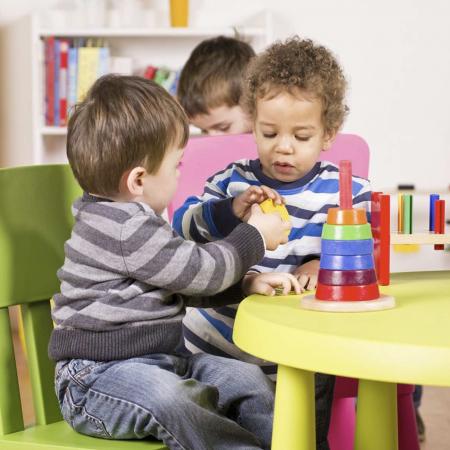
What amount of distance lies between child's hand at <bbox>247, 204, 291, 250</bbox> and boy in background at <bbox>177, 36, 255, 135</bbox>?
106 centimetres

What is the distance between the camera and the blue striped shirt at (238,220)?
155 cm

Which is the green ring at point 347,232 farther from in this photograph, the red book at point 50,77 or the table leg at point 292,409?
the red book at point 50,77

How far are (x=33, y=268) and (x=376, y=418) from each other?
574 millimetres

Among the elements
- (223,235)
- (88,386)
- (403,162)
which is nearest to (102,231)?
(88,386)

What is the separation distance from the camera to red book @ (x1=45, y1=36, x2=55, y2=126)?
3.96 meters

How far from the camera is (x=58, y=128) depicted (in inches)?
158

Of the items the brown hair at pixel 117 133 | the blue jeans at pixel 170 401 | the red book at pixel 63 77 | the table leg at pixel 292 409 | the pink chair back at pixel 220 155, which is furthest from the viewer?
the red book at pixel 63 77

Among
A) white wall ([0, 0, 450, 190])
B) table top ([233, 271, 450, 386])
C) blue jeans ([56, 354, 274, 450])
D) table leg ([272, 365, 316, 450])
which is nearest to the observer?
table top ([233, 271, 450, 386])

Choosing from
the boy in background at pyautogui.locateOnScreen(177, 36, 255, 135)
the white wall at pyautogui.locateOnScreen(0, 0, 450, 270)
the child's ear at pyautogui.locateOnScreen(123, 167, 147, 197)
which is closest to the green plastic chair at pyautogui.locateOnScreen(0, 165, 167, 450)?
the child's ear at pyautogui.locateOnScreen(123, 167, 147, 197)

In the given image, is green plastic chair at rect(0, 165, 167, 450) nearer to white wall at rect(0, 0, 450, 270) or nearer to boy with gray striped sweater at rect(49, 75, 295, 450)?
boy with gray striped sweater at rect(49, 75, 295, 450)

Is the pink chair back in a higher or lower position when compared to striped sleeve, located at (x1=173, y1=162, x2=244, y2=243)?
higher

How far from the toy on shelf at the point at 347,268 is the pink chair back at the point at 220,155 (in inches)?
35.6

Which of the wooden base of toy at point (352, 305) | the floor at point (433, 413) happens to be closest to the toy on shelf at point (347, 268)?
the wooden base of toy at point (352, 305)

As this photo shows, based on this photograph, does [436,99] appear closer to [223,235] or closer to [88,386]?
[223,235]
